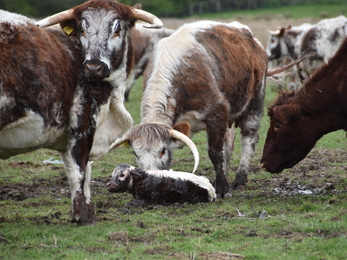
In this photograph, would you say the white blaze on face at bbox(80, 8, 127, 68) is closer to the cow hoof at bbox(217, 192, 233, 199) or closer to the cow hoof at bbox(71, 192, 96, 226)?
the cow hoof at bbox(71, 192, 96, 226)

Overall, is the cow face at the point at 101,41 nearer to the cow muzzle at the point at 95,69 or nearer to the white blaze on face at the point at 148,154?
the cow muzzle at the point at 95,69

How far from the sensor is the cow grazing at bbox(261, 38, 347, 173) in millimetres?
7145

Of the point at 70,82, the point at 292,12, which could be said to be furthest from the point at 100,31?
the point at 292,12

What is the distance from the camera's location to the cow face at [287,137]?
7.29m

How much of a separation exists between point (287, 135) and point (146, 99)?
6.43 feet

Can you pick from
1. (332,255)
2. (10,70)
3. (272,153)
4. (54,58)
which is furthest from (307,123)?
(10,70)

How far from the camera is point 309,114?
7.26m

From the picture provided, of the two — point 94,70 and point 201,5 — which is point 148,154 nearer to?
point 94,70

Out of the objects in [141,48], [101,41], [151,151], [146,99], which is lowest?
[141,48]

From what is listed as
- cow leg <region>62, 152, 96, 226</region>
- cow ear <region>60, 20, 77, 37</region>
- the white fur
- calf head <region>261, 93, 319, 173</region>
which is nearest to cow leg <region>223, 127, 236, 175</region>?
calf head <region>261, 93, 319, 173</region>

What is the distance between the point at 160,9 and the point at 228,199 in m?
52.5

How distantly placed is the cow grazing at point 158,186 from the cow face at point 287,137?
3.39 feet

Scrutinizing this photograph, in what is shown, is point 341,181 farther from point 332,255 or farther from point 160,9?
point 160,9

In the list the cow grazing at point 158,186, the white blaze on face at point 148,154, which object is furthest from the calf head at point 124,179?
the white blaze on face at point 148,154
